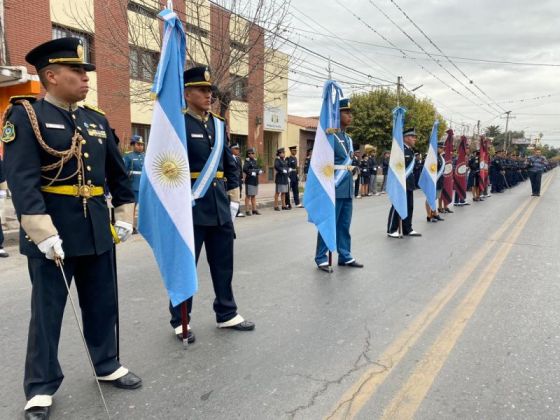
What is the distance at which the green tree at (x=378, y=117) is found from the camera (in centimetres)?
2897

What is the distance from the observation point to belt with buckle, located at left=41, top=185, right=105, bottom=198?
9.24ft

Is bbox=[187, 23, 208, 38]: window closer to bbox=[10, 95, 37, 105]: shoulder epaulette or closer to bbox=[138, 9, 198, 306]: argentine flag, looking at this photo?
bbox=[138, 9, 198, 306]: argentine flag

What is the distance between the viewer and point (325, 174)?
6.16m

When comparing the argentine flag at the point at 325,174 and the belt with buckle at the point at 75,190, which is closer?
the belt with buckle at the point at 75,190

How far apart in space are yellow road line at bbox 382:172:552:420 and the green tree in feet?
78.0

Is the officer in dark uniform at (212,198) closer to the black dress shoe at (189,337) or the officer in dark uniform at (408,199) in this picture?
the black dress shoe at (189,337)

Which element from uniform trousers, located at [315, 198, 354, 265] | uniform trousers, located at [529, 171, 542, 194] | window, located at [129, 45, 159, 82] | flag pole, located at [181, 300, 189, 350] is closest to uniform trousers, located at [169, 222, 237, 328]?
flag pole, located at [181, 300, 189, 350]

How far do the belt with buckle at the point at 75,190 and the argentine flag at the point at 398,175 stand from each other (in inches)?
253

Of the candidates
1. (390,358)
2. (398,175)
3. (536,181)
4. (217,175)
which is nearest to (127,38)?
(398,175)

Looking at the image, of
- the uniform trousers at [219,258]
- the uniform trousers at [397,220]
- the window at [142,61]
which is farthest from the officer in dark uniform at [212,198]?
the window at [142,61]

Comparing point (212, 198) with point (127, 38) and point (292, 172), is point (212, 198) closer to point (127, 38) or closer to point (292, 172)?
point (292, 172)

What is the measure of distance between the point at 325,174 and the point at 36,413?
14.1 ft

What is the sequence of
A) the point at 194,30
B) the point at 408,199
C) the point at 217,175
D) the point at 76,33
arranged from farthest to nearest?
the point at 76,33, the point at 194,30, the point at 408,199, the point at 217,175

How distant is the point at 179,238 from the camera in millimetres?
3639
